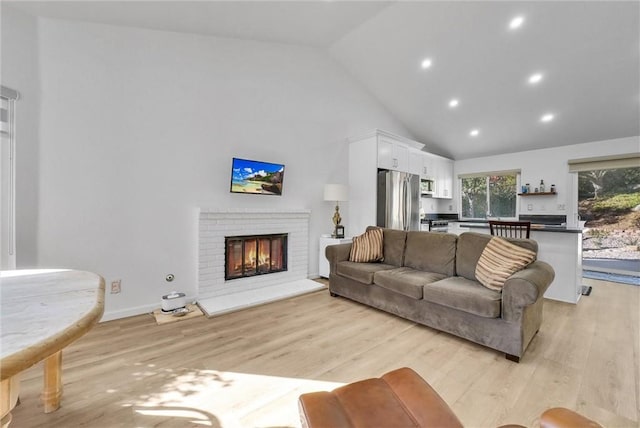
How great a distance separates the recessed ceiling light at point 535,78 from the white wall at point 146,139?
3331 millimetres

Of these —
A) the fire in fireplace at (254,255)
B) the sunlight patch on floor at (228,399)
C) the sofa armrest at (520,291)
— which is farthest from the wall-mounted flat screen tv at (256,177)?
the sofa armrest at (520,291)

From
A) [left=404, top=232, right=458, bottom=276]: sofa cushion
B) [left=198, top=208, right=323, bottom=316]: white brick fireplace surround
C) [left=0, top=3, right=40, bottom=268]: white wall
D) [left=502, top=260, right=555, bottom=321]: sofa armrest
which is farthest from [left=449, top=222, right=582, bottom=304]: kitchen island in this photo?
[left=0, top=3, right=40, bottom=268]: white wall

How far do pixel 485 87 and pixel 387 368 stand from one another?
433 centimetres

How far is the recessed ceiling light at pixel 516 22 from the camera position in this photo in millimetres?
3125

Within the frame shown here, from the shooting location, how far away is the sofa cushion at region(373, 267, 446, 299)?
2542 millimetres

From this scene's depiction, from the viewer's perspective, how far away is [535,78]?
3.77 meters

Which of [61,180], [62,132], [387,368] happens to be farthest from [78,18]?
[387,368]

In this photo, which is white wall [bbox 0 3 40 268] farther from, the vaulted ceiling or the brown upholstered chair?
the brown upholstered chair

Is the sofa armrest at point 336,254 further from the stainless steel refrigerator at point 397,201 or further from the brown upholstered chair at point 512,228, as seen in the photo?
the brown upholstered chair at point 512,228

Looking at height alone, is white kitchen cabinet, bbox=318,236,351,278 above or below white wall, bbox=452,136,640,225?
below

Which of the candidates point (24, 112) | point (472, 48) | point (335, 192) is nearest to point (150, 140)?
point (24, 112)

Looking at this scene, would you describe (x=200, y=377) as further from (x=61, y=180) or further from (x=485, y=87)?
(x=485, y=87)

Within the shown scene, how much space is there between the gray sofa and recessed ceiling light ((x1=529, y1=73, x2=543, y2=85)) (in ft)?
8.83

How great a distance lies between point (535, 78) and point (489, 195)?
2758 mm
